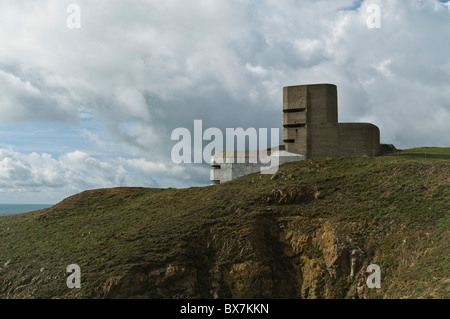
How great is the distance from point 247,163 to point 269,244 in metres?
9.82

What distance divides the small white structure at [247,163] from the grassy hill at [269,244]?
373 centimetres

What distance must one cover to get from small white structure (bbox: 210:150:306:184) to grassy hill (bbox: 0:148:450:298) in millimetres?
3726

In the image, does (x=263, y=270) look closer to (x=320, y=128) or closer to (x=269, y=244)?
(x=269, y=244)

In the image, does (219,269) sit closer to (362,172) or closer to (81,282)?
(81,282)

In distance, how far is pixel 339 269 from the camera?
61.5ft

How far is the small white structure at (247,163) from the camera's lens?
29.6 meters

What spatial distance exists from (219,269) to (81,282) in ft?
21.3

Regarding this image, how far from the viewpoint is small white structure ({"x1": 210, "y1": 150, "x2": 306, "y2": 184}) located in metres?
29.6

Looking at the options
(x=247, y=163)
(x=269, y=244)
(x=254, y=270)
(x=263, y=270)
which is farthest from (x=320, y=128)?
(x=254, y=270)

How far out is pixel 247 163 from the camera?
29.7 meters

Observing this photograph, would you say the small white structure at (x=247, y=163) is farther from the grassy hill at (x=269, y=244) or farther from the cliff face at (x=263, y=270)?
the cliff face at (x=263, y=270)

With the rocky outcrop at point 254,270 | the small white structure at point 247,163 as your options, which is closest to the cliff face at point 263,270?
the rocky outcrop at point 254,270
